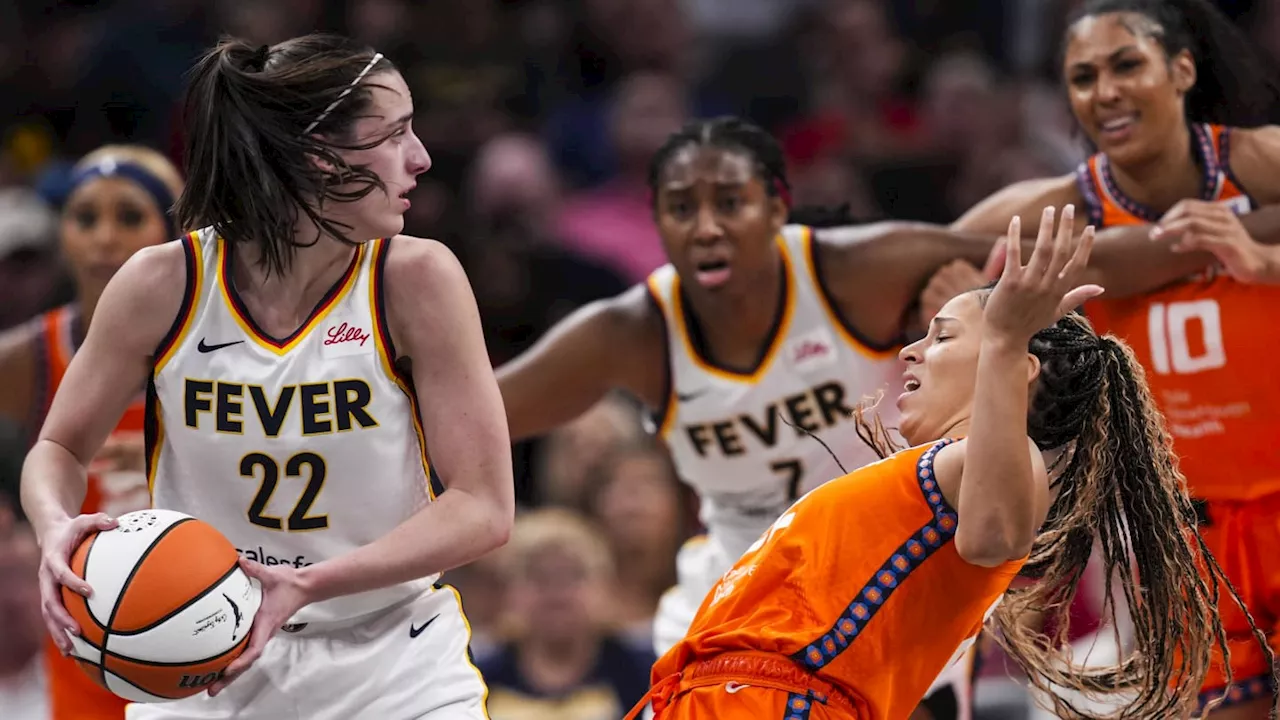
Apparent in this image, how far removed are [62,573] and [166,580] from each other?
0.62 feet

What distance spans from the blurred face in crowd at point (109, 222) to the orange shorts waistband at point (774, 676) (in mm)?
2764

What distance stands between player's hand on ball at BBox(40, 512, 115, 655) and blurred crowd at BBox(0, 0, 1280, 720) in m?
3.79

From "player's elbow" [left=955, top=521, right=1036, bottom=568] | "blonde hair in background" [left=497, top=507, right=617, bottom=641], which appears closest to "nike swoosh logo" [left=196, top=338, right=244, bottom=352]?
"player's elbow" [left=955, top=521, right=1036, bottom=568]

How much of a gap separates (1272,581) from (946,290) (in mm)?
1158

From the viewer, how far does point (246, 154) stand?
336cm

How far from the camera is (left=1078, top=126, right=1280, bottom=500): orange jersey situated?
14.9 ft

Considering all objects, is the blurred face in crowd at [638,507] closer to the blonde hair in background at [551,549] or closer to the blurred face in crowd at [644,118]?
the blonde hair in background at [551,549]

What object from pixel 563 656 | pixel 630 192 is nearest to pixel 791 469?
pixel 563 656

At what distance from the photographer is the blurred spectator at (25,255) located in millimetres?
7844

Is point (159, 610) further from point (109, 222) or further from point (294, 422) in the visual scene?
point (109, 222)

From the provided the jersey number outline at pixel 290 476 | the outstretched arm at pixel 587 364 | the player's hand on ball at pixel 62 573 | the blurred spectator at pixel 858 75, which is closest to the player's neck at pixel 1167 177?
the outstretched arm at pixel 587 364

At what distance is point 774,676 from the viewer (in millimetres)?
3191

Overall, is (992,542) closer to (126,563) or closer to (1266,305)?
(126,563)

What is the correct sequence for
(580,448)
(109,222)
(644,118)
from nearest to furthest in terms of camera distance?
1. (109,222)
2. (580,448)
3. (644,118)
